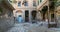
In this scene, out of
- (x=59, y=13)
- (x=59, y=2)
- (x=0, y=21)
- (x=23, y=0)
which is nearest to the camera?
(x=0, y=21)

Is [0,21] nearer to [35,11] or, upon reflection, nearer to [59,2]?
[59,2]

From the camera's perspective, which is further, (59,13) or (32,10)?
(32,10)

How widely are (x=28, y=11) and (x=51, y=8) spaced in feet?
62.7

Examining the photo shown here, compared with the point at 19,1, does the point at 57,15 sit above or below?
below

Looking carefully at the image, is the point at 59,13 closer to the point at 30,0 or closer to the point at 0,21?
the point at 0,21

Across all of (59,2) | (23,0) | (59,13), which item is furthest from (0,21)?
(23,0)

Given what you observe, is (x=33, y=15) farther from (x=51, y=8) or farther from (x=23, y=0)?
(x=51, y=8)

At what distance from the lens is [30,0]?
41875 millimetres

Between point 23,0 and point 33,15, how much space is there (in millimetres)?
5070

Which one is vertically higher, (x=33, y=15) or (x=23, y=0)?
(x=23, y=0)

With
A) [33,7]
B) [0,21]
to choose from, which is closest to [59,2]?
[0,21]

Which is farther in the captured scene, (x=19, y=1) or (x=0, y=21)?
(x=19, y=1)

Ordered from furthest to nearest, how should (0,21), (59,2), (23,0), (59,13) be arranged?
(23,0), (59,13), (59,2), (0,21)

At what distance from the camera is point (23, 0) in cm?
4088
